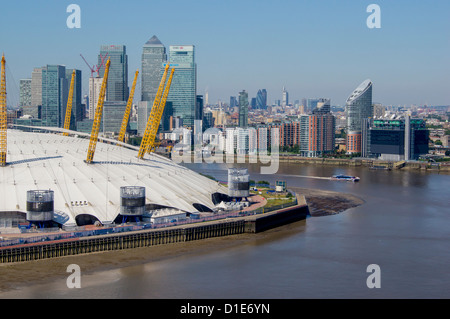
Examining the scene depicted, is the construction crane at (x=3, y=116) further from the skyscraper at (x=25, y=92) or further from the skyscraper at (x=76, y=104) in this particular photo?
the skyscraper at (x=25, y=92)

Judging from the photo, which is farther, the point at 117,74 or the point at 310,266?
the point at 117,74

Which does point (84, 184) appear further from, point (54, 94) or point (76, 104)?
point (76, 104)

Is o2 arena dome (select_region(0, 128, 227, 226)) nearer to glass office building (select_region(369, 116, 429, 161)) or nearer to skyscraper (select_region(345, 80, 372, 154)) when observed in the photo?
glass office building (select_region(369, 116, 429, 161))

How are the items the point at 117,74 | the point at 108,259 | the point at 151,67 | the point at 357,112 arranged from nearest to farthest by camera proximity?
the point at 108,259
the point at 357,112
the point at 117,74
the point at 151,67

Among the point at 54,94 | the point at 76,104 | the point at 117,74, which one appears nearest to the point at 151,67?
the point at 117,74

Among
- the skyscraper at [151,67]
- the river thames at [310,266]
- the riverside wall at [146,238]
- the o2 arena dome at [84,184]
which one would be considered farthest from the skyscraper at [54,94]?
the riverside wall at [146,238]

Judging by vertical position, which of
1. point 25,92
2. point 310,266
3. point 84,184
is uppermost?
point 25,92

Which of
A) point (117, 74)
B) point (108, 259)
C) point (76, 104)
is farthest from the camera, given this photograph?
point (117, 74)

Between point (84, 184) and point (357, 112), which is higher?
point (357, 112)
